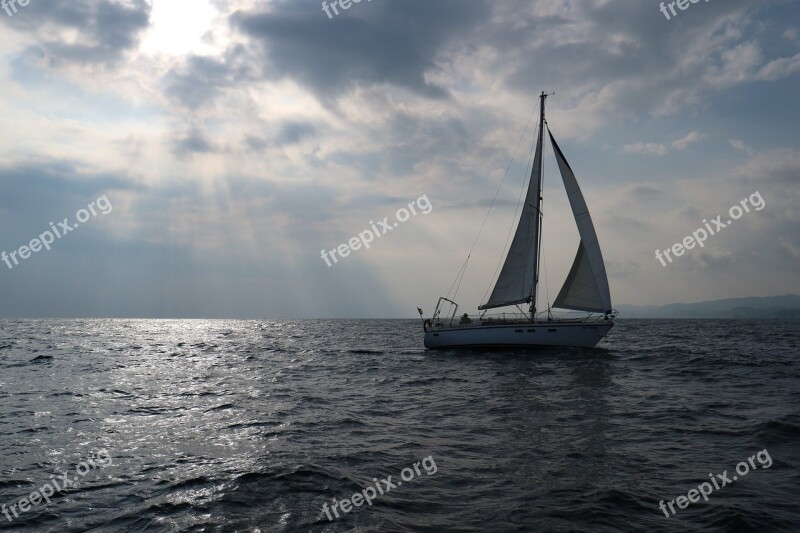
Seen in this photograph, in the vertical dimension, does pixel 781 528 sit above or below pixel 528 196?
below

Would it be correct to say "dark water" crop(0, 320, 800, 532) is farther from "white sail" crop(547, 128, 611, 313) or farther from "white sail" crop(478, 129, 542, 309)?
"white sail" crop(478, 129, 542, 309)

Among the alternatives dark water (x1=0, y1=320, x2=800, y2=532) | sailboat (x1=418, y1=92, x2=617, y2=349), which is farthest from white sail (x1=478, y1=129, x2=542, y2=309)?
dark water (x1=0, y1=320, x2=800, y2=532)

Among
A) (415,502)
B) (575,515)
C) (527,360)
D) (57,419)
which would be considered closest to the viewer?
(575,515)

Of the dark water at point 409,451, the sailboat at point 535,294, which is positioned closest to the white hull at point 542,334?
the sailboat at point 535,294

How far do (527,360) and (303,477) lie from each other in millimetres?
22905

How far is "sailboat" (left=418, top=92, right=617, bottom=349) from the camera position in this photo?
32.8 meters

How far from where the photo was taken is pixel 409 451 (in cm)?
1134

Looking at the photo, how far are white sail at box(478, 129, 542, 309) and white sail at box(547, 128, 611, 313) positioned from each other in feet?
8.07

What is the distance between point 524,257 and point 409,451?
2675 cm

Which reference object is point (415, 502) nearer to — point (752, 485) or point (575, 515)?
point (575, 515)

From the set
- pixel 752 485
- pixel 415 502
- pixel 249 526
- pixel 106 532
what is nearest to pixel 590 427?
pixel 752 485

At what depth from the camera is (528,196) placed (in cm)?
3647

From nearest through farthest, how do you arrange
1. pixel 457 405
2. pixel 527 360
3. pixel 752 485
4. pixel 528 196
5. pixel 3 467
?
pixel 752 485 → pixel 3 467 → pixel 457 405 → pixel 527 360 → pixel 528 196

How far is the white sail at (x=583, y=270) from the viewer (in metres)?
32.7
